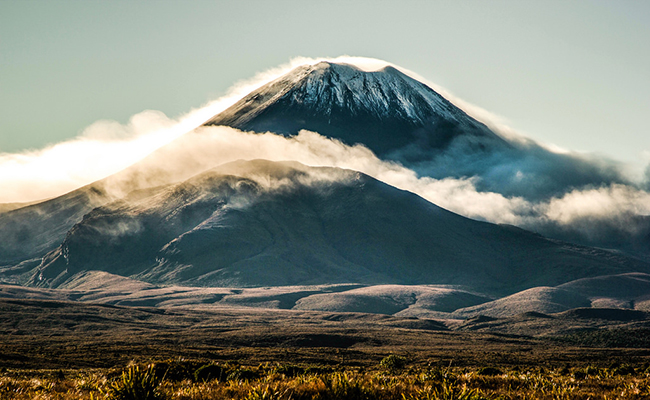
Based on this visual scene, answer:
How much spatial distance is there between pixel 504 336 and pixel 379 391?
10362 centimetres

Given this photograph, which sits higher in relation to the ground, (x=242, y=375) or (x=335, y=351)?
(x=242, y=375)

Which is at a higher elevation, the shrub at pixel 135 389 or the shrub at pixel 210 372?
the shrub at pixel 135 389

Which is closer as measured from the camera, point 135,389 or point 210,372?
point 135,389

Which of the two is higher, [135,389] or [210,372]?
[135,389]

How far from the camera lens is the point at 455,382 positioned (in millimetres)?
12508

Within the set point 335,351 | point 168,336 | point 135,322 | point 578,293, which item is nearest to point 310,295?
point 135,322

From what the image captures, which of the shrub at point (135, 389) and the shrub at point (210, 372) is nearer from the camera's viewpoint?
the shrub at point (135, 389)

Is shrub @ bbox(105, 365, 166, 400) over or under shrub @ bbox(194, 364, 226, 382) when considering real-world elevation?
over

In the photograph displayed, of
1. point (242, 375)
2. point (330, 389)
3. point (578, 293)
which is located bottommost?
point (578, 293)

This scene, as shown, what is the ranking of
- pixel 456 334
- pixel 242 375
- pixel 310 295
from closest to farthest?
pixel 242 375, pixel 456 334, pixel 310 295

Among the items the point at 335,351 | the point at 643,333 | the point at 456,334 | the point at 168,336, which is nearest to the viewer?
the point at 335,351

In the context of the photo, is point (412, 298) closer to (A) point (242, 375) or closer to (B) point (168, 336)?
(B) point (168, 336)

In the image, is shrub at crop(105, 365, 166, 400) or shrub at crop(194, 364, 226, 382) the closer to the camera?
shrub at crop(105, 365, 166, 400)

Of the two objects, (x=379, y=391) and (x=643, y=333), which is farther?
(x=643, y=333)
